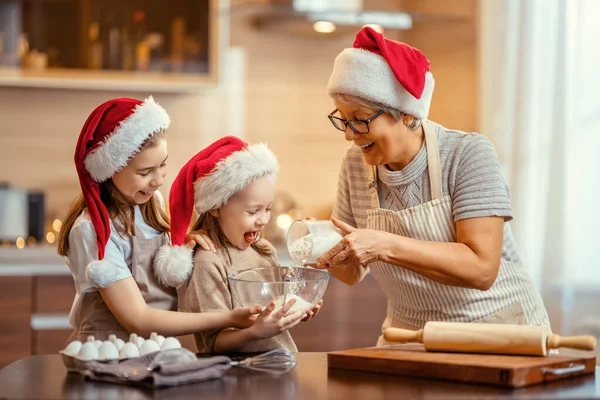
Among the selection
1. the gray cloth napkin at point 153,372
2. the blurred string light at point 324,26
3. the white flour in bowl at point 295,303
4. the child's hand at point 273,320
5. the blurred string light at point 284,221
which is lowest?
the gray cloth napkin at point 153,372

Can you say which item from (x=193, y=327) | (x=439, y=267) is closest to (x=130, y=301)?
(x=193, y=327)

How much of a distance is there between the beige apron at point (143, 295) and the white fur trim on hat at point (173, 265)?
0.03 meters

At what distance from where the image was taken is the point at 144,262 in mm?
1750

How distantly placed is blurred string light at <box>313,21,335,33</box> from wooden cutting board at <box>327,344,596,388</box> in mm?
2408

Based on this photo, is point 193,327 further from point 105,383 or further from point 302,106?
point 302,106

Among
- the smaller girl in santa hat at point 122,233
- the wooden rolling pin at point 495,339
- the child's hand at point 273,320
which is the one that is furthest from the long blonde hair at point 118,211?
the wooden rolling pin at point 495,339

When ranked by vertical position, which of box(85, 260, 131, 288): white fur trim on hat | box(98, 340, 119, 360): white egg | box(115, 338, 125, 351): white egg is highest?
box(85, 260, 131, 288): white fur trim on hat

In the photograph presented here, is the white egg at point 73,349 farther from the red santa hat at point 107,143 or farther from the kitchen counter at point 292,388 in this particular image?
the red santa hat at point 107,143

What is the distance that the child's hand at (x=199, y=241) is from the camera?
68.1 inches

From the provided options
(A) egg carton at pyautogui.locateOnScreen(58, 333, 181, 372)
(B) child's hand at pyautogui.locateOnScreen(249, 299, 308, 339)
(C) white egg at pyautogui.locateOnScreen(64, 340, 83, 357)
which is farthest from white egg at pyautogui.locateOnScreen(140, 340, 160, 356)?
(B) child's hand at pyautogui.locateOnScreen(249, 299, 308, 339)

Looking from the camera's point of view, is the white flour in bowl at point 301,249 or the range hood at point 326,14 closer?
the white flour in bowl at point 301,249

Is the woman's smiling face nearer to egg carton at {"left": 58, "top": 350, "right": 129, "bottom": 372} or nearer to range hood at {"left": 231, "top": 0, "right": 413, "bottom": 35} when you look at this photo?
egg carton at {"left": 58, "top": 350, "right": 129, "bottom": 372}

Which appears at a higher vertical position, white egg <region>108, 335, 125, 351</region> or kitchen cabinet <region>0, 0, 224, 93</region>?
kitchen cabinet <region>0, 0, 224, 93</region>

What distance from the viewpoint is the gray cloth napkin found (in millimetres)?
1334
